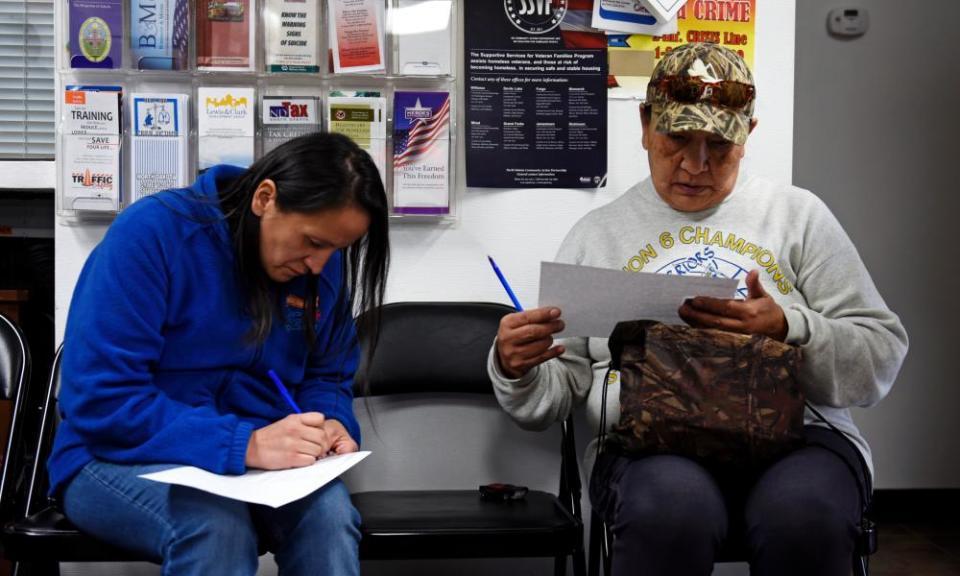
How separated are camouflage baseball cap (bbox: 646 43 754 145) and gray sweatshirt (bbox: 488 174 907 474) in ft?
0.58

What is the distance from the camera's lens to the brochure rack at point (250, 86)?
2252 millimetres

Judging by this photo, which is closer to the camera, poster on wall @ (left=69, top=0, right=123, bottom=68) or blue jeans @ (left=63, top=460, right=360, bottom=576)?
blue jeans @ (left=63, top=460, right=360, bottom=576)

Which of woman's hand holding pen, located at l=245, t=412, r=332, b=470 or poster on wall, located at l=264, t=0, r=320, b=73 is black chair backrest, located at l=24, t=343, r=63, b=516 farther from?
poster on wall, located at l=264, t=0, r=320, b=73

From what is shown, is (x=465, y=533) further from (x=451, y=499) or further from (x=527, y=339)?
(x=527, y=339)

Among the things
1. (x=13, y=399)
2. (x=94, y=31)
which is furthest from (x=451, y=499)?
(x=94, y=31)

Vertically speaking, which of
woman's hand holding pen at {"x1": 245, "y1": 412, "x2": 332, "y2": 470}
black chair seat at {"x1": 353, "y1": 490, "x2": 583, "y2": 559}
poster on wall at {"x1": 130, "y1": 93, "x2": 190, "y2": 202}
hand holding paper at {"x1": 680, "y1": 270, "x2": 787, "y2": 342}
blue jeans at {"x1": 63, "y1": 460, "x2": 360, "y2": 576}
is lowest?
black chair seat at {"x1": 353, "y1": 490, "x2": 583, "y2": 559}

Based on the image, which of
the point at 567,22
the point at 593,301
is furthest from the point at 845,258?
the point at 567,22

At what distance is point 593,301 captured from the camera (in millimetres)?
1743

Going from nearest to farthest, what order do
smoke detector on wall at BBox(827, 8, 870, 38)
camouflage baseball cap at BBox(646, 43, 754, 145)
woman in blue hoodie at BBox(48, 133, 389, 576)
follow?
woman in blue hoodie at BBox(48, 133, 389, 576)
camouflage baseball cap at BBox(646, 43, 754, 145)
smoke detector on wall at BBox(827, 8, 870, 38)

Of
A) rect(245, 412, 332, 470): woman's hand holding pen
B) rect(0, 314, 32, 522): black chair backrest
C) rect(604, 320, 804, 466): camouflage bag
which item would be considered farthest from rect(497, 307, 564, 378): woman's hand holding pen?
rect(0, 314, 32, 522): black chair backrest

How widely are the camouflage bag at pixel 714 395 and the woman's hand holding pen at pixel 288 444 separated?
552mm

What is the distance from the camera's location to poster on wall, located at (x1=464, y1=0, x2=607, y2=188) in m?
2.32

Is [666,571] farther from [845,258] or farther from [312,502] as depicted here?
[845,258]

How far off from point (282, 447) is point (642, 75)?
4.27 ft
